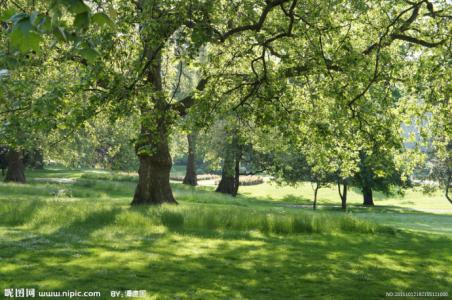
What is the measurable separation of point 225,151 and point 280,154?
469 cm

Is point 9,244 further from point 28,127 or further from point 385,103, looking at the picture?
point 385,103

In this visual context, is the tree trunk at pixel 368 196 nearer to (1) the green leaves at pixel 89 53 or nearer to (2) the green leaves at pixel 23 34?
(1) the green leaves at pixel 89 53

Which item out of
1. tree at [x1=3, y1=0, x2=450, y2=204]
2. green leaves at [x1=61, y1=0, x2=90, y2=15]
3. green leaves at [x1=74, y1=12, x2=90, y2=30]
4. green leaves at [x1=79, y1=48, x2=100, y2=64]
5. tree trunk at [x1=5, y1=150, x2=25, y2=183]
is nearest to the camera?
green leaves at [x1=61, y1=0, x2=90, y2=15]

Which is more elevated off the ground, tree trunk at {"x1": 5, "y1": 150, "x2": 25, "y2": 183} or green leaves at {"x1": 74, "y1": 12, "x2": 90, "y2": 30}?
green leaves at {"x1": 74, "y1": 12, "x2": 90, "y2": 30}

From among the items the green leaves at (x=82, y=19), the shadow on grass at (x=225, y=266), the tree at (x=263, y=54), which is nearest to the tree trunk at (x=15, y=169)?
the tree at (x=263, y=54)

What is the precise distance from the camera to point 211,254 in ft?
46.4

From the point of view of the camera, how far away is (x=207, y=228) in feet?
63.6

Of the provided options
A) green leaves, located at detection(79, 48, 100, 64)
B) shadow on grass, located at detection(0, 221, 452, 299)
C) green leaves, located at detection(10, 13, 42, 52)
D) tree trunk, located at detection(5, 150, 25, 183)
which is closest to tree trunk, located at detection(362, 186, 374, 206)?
tree trunk, located at detection(5, 150, 25, 183)

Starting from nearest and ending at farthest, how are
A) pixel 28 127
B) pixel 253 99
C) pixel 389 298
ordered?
1. pixel 389 298
2. pixel 28 127
3. pixel 253 99

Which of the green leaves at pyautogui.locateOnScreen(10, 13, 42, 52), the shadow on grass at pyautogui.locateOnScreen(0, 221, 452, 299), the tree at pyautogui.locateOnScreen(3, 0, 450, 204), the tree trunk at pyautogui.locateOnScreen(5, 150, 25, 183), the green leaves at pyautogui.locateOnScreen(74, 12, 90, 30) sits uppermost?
the tree at pyautogui.locateOnScreen(3, 0, 450, 204)

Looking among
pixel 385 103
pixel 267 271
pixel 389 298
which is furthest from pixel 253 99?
pixel 389 298

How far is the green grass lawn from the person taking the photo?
10250 millimetres

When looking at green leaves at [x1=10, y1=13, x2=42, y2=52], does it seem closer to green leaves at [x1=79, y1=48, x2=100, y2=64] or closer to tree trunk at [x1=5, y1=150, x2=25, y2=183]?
green leaves at [x1=79, y1=48, x2=100, y2=64]

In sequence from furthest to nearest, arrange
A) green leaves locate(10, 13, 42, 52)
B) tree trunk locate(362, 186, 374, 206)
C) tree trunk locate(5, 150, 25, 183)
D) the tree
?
1. tree trunk locate(362, 186, 374, 206)
2. tree trunk locate(5, 150, 25, 183)
3. the tree
4. green leaves locate(10, 13, 42, 52)
